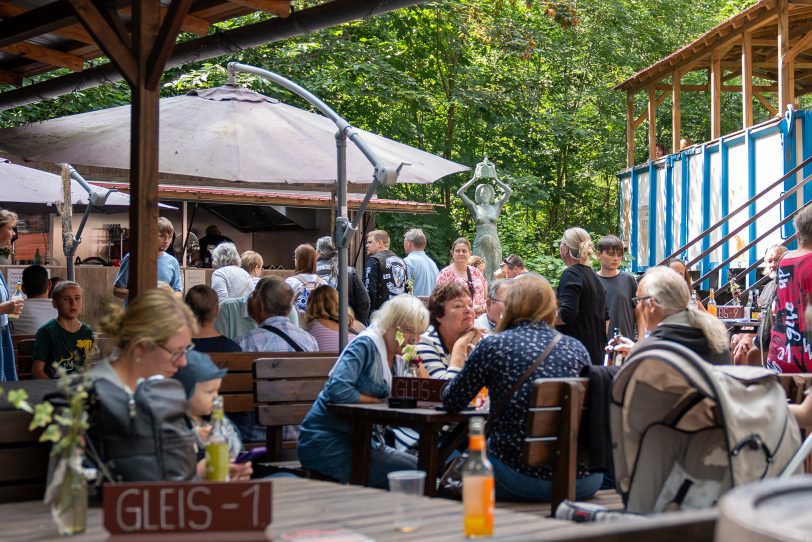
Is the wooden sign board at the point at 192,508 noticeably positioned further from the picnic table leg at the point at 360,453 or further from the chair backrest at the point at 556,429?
the picnic table leg at the point at 360,453

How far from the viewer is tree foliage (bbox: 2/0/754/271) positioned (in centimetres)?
2469

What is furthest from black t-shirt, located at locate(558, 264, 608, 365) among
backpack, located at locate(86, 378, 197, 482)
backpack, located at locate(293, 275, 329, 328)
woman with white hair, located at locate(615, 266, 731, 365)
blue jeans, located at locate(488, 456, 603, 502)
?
backpack, located at locate(86, 378, 197, 482)

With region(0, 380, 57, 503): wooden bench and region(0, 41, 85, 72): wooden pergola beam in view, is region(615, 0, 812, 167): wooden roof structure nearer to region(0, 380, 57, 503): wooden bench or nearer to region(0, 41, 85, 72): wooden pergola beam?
region(0, 41, 85, 72): wooden pergola beam

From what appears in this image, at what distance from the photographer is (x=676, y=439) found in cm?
424

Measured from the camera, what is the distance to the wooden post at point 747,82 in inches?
719

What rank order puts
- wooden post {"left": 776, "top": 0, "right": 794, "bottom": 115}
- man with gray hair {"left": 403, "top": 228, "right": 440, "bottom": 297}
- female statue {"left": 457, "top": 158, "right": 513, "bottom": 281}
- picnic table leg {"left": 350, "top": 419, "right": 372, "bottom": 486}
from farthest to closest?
female statue {"left": 457, "top": 158, "right": 513, "bottom": 281}, wooden post {"left": 776, "top": 0, "right": 794, "bottom": 115}, man with gray hair {"left": 403, "top": 228, "right": 440, "bottom": 297}, picnic table leg {"left": 350, "top": 419, "right": 372, "bottom": 486}

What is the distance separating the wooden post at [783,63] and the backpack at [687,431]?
13.5 meters

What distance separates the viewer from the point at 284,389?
6.51 m

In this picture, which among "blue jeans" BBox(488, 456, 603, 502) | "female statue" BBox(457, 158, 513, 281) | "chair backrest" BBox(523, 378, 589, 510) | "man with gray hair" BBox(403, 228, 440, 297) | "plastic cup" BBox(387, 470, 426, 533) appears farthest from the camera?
"female statue" BBox(457, 158, 513, 281)

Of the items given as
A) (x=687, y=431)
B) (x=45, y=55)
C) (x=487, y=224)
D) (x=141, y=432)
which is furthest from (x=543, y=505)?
(x=487, y=224)

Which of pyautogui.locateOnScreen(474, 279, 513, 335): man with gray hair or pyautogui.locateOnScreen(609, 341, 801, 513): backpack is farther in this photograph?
pyautogui.locateOnScreen(474, 279, 513, 335): man with gray hair

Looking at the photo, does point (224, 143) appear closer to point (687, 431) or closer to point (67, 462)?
point (687, 431)

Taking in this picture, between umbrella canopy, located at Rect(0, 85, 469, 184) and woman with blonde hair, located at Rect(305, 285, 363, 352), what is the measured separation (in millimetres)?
871

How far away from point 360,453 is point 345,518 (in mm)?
2886
